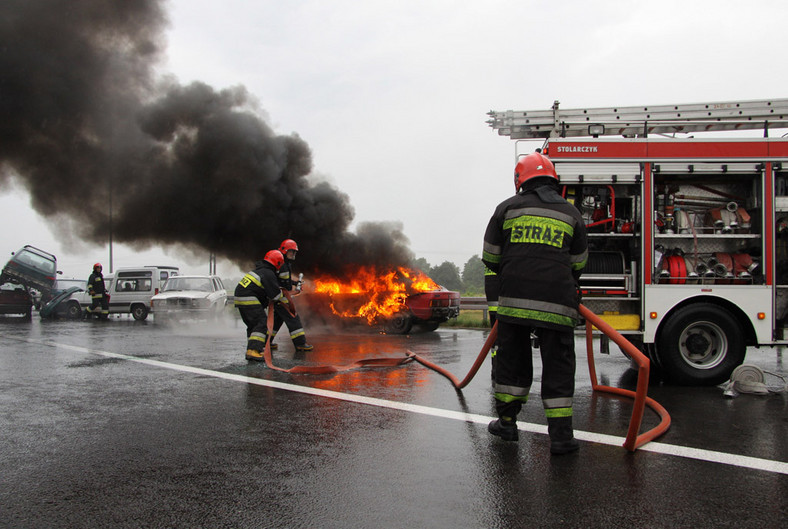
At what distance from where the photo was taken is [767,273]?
6.12 metres

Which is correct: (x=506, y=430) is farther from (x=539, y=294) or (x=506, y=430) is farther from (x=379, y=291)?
(x=379, y=291)

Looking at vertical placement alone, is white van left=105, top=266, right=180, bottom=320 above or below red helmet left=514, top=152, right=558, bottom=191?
below

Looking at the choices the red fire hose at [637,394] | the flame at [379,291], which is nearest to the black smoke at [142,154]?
the flame at [379,291]

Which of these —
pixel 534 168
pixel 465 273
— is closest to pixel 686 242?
pixel 534 168

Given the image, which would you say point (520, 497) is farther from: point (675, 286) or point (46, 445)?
point (675, 286)

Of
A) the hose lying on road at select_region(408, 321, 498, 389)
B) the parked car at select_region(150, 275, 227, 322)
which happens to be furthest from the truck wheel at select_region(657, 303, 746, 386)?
the parked car at select_region(150, 275, 227, 322)

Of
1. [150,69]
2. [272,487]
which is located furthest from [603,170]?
[150,69]

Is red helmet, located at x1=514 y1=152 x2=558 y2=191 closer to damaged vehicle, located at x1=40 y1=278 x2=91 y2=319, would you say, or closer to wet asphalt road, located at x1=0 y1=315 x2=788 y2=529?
wet asphalt road, located at x1=0 y1=315 x2=788 y2=529

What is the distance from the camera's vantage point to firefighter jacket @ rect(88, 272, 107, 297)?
58.2 ft

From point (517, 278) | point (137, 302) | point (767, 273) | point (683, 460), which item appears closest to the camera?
point (683, 460)

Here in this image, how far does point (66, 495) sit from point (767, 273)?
22.5 ft

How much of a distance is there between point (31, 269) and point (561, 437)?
21.9 meters

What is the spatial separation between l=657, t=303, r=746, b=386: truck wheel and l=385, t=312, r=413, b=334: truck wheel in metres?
6.67

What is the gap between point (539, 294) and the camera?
3699 mm
